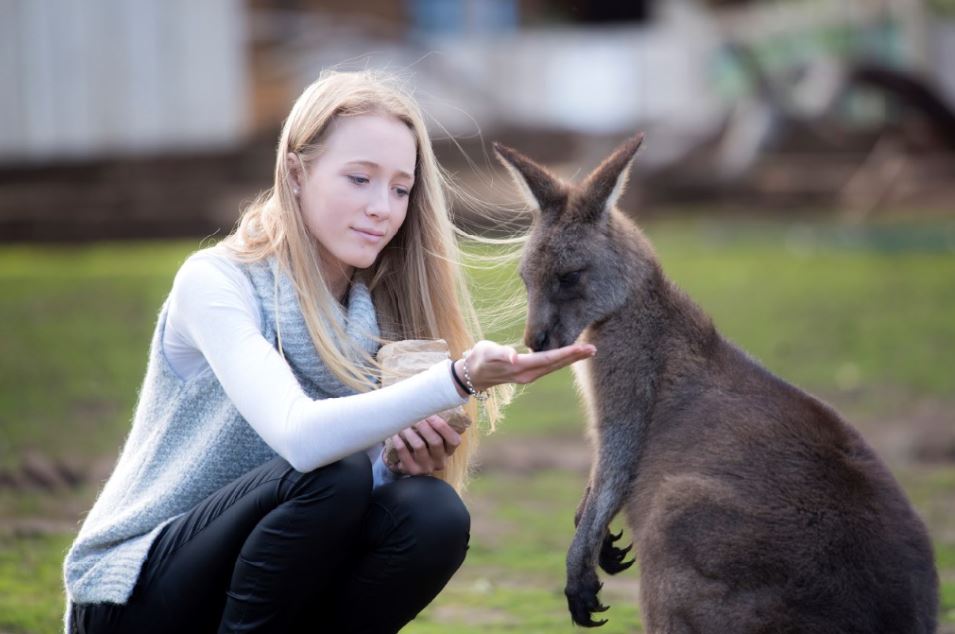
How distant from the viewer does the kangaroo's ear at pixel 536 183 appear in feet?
11.2

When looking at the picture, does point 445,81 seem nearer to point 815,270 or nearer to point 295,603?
point 815,270

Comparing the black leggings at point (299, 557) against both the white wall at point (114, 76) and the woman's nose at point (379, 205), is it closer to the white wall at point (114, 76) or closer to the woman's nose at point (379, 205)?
the woman's nose at point (379, 205)

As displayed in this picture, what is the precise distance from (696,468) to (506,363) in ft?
2.08

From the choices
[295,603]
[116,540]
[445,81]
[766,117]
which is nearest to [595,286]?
[295,603]

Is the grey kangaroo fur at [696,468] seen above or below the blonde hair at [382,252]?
below

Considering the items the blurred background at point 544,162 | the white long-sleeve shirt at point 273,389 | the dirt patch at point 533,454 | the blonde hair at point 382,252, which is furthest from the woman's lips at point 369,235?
the dirt patch at point 533,454

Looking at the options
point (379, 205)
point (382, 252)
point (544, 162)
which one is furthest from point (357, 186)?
point (544, 162)

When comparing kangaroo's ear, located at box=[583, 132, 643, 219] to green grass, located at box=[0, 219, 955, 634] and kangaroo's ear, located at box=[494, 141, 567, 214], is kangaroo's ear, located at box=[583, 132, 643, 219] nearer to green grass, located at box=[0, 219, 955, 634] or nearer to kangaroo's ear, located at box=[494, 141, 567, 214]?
kangaroo's ear, located at box=[494, 141, 567, 214]

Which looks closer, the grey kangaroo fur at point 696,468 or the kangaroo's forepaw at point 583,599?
the grey kangaroo fur at point 696,468

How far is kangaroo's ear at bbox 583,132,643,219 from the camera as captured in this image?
3.31m

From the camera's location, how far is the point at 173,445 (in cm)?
299

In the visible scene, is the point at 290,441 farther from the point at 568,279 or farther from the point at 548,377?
the point at 548,377

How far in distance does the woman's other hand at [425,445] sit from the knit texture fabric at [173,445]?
21cm

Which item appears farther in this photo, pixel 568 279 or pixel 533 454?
pixel 533 454
